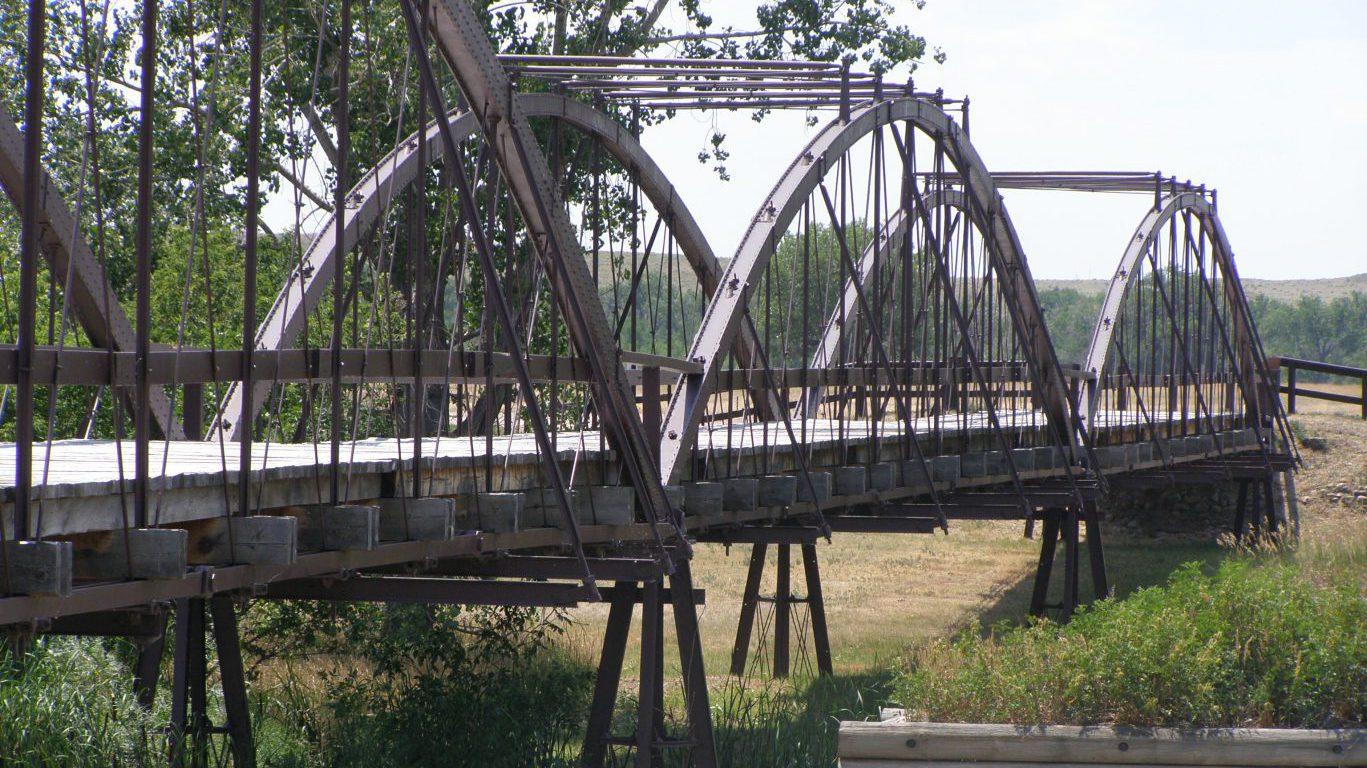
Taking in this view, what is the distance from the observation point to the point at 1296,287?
156 m

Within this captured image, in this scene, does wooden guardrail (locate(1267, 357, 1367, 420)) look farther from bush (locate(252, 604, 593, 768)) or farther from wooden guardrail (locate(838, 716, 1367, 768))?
wooden guardrail (locate(838, 716, 1367, 768))

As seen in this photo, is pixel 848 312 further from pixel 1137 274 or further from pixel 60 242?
pixel 60 242

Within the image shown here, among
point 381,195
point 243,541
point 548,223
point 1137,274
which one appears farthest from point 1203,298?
point 243,541

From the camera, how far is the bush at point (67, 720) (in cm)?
1077

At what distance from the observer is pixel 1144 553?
2941cm

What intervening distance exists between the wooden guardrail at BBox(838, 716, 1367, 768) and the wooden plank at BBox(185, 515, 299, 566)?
4072 mm

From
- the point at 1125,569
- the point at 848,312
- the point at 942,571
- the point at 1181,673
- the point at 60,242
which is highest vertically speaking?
the point at 60,242

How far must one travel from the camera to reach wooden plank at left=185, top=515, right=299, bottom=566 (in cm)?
694

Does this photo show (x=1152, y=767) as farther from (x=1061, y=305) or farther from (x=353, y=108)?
(x=1061, y=305)

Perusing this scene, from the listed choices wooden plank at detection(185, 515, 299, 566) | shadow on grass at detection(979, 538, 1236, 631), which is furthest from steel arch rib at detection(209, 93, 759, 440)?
shadow on grass at detection(979, 538, 1236, 631)

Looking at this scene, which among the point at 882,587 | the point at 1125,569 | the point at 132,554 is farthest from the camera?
the point at 1125,569

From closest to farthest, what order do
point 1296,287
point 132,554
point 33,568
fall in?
point 33,568 → point 132,554 → point 1296,287

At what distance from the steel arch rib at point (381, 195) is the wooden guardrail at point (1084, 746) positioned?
3.88 m

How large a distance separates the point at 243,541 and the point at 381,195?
278 inches
